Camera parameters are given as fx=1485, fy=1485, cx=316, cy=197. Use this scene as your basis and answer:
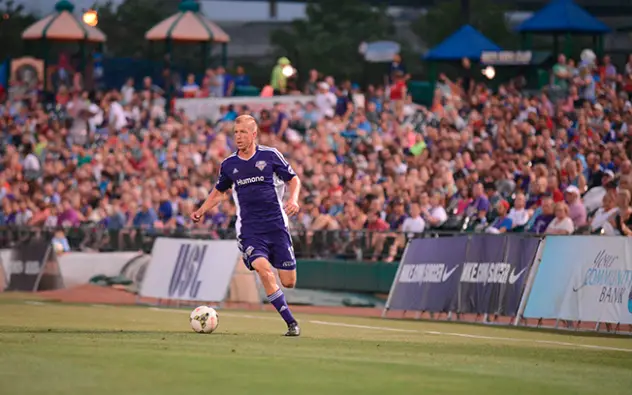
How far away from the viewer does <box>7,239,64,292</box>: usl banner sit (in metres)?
32.8

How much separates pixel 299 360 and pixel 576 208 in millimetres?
11338

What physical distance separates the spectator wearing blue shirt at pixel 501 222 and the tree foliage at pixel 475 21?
4589 cm

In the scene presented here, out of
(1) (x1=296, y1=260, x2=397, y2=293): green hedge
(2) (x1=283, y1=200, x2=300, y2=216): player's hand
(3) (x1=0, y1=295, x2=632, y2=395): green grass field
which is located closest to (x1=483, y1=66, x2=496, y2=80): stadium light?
(1) (x1=296, y1=260, x2=397, y2=293): green hedge

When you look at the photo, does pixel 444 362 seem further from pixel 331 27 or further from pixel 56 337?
pixel 331 27

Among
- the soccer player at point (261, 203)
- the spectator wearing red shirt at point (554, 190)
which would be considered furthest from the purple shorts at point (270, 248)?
the spectator wearing red shirt at point (554, 190)

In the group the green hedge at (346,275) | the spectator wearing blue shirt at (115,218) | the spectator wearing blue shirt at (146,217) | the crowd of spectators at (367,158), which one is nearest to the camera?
the crowd of spectators at (367,158)

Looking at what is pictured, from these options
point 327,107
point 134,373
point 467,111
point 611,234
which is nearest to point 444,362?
point 134,373

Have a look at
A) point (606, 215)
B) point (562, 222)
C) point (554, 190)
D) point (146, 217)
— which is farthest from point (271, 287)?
point (146, 217)

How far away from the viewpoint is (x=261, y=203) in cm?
1750

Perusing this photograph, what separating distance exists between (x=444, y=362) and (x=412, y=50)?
6966cm

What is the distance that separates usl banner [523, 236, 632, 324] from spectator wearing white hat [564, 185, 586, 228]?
2.14 m

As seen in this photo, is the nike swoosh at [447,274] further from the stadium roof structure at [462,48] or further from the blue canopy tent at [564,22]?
the stadium roof structure at [462,48]

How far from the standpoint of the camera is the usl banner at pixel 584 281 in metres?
20.3

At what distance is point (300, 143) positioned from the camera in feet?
121
